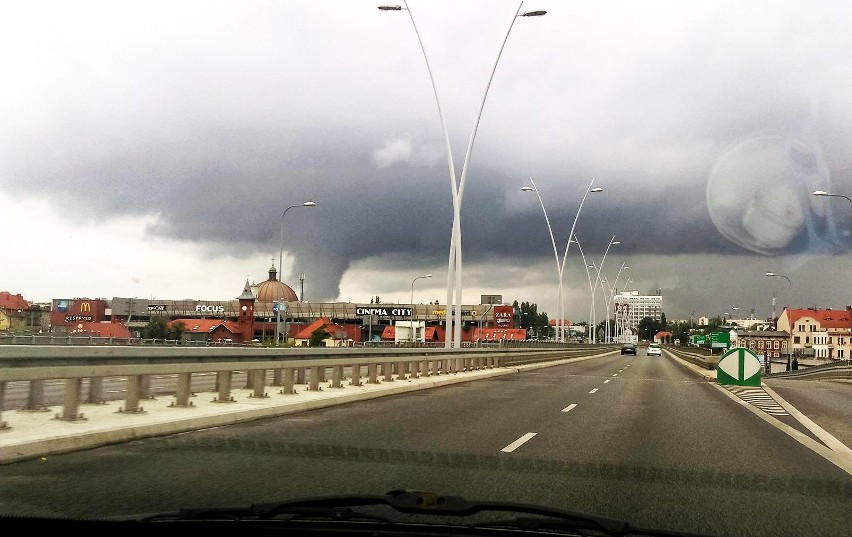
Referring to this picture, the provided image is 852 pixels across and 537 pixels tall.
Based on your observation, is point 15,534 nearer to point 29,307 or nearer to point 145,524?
point 145,524

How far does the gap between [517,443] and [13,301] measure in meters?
25.3

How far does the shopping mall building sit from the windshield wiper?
25815 millimetres

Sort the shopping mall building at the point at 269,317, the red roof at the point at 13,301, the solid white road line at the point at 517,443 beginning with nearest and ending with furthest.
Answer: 1. the solid white road line at the point at 517,443
2. the red roof at the point at 13,301
3. the shopping mall building at the point at 269,317

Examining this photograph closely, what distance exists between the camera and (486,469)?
7.55m

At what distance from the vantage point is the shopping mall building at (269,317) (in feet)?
108

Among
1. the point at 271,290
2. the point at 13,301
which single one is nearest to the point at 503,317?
the point at 271,290

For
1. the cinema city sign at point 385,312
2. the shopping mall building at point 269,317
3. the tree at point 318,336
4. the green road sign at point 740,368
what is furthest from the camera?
the cinema city sign at point 385,312

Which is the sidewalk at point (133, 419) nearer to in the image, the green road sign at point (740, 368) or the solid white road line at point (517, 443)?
the solid white road line at point (517, 443)

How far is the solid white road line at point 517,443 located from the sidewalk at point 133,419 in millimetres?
4171

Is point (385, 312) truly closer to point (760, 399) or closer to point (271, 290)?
point (271, 290)

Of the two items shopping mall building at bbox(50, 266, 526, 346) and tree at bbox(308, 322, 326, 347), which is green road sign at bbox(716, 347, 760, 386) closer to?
shopping mall building at bbox(50, 266, 526, 346)

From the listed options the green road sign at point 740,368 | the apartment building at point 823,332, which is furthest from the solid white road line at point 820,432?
the apartment building at point 823,332

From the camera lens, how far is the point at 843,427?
1259 cm

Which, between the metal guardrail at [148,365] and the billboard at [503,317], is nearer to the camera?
the metal guardrail at [148,365]
